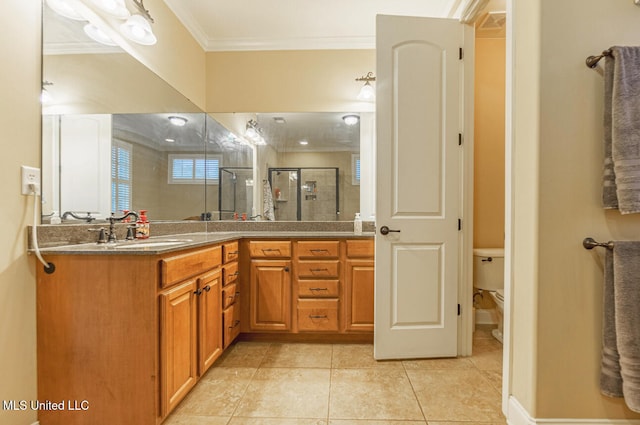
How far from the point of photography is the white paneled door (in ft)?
6.86

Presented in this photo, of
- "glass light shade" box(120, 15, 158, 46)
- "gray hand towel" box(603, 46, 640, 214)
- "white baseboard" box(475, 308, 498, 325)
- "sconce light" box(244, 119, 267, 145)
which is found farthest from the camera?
"sconce light" box(244, 119, 267, 145)

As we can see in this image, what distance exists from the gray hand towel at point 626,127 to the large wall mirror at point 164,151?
6.06 ft

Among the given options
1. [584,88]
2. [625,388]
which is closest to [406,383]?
[625,388]

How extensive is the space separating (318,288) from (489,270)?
4.50ft

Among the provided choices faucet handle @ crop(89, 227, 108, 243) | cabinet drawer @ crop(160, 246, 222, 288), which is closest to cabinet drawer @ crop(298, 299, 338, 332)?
cabinet drawer @ crop(160, 246, 222, 288)

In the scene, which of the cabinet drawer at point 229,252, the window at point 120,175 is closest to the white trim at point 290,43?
the window at point 120,175

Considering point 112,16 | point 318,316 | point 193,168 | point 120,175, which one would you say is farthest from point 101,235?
point 318,316

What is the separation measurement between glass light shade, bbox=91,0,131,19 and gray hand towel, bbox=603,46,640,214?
8.05 ft

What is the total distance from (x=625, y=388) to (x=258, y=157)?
2.79m

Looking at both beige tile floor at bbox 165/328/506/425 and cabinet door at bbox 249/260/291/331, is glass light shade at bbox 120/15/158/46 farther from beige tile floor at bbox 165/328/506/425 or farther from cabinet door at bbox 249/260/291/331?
beige tile floor at bbox 165/328/506/425

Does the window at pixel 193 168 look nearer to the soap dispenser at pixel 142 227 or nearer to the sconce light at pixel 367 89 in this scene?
the soap dispenser at pixel 142 227

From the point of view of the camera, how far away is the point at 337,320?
235 cm

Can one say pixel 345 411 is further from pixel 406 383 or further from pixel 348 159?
pixel 348 159

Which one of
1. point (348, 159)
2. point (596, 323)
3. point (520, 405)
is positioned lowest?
point (520, 405)
